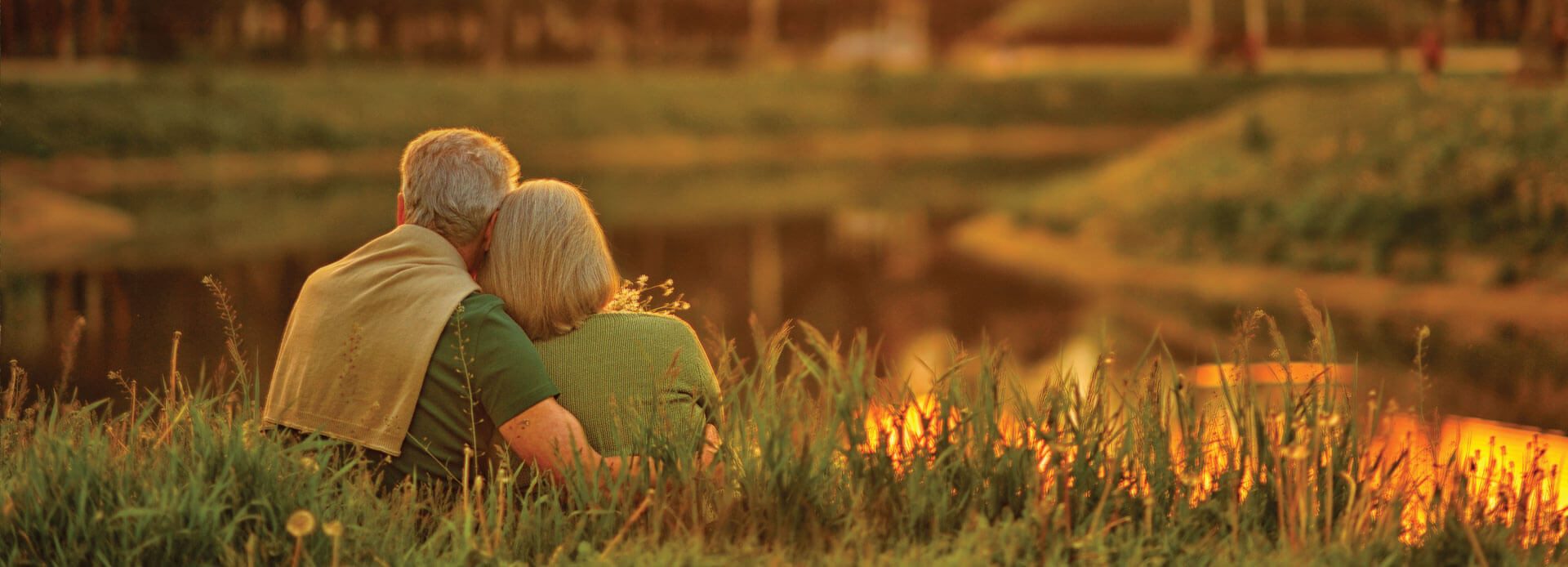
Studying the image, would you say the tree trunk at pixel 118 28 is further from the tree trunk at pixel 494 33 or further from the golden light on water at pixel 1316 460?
the golden light on water at pixel 1316 460

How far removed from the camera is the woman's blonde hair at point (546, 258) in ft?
14.4

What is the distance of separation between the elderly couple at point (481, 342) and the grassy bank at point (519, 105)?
2788cm

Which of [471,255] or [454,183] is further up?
[454,183]

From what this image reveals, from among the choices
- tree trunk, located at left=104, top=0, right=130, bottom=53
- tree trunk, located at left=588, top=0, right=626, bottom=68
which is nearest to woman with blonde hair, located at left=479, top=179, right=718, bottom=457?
tree trunk, located at left=104, top=0, right=130, bottom=53

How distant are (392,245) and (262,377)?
655 cm

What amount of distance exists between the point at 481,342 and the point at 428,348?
0.56 ft

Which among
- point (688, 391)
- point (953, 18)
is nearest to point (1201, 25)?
point (953, 18)

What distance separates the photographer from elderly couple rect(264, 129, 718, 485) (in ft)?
14.0

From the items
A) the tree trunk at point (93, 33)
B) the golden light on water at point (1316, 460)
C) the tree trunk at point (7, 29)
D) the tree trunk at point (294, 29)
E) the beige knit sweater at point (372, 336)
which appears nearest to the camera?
the beige knit sweater at point (372, 336)

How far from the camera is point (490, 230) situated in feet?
14.9

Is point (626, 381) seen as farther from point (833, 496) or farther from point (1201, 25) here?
point (1201, 25)

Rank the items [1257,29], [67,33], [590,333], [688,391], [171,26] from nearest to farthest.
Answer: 1. [590,333]
2. [688,391]
3. [67,33]
4. [171,26]
5. [1257,29]

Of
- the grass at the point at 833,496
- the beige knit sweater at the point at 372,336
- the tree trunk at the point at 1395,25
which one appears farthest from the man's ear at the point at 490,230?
the tree trunk at the point at 1395,25

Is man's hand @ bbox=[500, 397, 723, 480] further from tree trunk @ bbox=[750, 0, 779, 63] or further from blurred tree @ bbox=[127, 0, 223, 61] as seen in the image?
tree trunk @ bbox=[750, 0, 779, 63]
